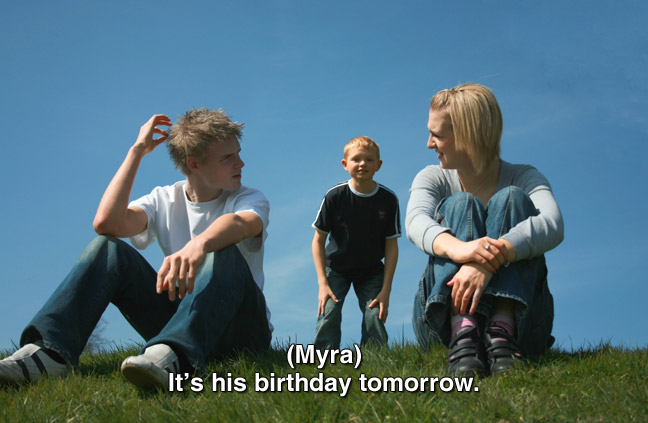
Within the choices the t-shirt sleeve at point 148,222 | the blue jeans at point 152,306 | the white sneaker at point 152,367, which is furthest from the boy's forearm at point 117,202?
the white sneaker at point 152,367

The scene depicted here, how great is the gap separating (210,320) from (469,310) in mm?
1682

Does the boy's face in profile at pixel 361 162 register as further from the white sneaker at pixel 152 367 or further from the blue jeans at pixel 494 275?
the white sneaker at pixel 152 367

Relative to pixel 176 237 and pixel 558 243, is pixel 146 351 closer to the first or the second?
pixel 176 237

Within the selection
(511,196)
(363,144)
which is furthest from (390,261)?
Answer: (511,196)

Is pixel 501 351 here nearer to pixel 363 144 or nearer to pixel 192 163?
pixel 363 144

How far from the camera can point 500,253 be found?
3449mm

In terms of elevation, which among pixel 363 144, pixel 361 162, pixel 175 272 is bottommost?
pixel 175 272

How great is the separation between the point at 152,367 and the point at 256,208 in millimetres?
1634

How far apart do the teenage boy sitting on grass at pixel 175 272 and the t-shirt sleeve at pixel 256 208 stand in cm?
1

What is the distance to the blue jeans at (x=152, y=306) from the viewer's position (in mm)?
3652

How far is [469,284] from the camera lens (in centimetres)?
344

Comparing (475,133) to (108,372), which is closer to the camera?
(475,133)

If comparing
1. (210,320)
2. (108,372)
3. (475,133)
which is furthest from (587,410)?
(108,372)

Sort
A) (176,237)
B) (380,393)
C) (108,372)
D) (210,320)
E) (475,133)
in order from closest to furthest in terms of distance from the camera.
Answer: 1. (380,393)
2. (210,320)
3. (475,133)
4. (108,372)
5. (176,237)
